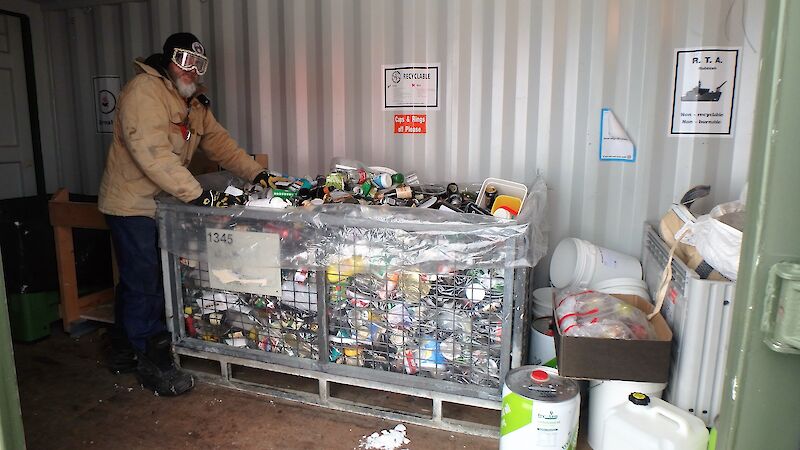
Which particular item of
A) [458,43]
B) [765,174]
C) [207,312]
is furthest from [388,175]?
[765,174]

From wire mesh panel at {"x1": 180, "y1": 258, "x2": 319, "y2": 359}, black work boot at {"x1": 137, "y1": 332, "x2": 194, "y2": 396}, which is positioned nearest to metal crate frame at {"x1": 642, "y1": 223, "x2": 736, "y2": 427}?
wire mesh panel at {"x1": 180, "y1": 258, "x2": 319, "y2": 359}

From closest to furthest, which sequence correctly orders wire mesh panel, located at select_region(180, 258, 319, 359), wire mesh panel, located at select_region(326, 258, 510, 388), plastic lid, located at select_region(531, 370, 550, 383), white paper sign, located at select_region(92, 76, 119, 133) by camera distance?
plastic lid, located at select_region(531, 370, 550, 383) → wire mesh panel, located at select_region(326, 258, 510, 388) → wire mesh panel, located at select_region(180, 258, 319, 359) → white paper sign, located at select_region(92, 76, 119, 133)

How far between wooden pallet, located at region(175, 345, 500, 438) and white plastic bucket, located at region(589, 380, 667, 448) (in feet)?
1.28

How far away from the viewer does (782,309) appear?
2.54ft

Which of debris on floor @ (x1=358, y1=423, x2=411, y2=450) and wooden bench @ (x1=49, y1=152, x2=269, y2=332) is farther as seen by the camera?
wooden bench @ (x1=49, y1=152, x2=269, y2=332)

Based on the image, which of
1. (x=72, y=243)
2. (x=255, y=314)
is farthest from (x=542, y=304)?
(x=72, y=243)

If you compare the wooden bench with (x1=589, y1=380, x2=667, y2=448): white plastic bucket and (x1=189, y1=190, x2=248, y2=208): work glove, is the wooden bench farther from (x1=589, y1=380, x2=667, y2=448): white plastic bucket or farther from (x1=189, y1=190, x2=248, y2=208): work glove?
(x1=589, y1=380, x2=667, y2=448): white plastic bucket

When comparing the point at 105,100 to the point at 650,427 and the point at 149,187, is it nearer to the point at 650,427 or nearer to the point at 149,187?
the point at 149,187

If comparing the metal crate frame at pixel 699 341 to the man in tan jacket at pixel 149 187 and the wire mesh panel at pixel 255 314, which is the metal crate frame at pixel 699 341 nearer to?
the wire mesh panel at pixel 255 314

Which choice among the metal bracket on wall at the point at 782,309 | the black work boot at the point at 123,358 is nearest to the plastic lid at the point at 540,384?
the metal bracket on wall at the point at 782,309

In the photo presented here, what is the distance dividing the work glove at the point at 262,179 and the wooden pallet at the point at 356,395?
86cm

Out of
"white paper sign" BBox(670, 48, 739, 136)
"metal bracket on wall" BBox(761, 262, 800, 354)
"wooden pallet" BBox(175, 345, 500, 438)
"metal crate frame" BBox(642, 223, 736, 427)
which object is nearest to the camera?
"metal bracket on wall" BBox(761, 262, 800, 354)

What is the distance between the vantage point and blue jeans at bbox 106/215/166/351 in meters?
2.68

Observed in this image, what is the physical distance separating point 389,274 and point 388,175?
70 cm
